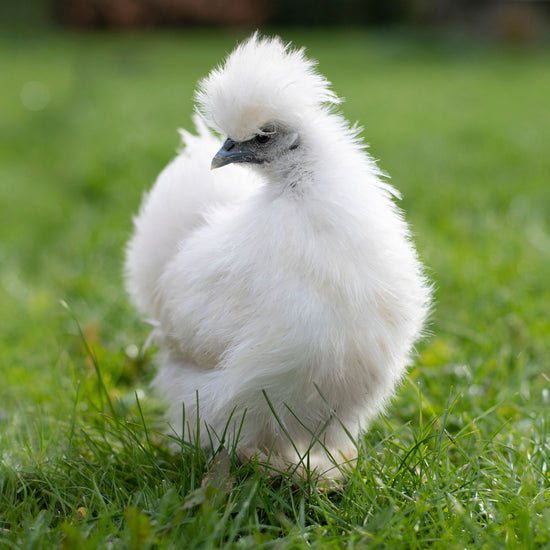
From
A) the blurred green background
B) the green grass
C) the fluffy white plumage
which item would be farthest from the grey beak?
the blurred green background

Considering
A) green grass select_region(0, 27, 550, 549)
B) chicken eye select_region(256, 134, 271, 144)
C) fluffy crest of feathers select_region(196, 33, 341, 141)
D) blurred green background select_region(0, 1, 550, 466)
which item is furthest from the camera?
blurred green background select_region(0, 1, 550, 466)

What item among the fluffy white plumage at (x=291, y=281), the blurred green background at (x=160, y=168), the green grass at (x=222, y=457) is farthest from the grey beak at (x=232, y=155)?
the blurred green background at (x=160, y=168)

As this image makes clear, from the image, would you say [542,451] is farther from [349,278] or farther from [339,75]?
[339,75]

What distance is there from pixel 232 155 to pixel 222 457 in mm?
1001

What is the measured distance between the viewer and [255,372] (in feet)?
6.44

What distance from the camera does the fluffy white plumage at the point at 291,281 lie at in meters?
1.96

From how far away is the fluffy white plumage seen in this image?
1.96 meters

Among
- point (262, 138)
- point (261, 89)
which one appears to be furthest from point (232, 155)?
point (261, 89)

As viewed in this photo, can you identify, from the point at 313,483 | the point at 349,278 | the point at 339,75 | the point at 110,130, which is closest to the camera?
the point at 349,278

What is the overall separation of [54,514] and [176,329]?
718mm

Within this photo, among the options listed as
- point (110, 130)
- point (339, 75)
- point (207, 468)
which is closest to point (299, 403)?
point (207, 468)

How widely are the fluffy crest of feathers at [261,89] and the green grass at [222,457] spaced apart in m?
1.05

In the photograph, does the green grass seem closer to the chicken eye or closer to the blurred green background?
the blurred green background

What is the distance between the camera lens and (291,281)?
196 cm
